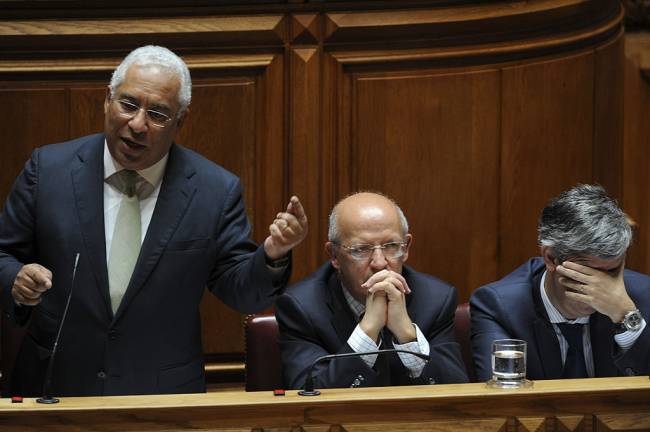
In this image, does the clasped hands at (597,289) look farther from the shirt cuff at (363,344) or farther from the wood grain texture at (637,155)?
the wood grain texture at (637,155)

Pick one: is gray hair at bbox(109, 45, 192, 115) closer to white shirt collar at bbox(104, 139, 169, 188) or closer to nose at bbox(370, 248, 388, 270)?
white shirt collar at bbox(104, 139, 169, 188)

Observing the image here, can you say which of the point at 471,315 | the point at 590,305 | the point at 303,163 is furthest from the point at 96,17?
the point at 590,305

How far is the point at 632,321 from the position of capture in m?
2.00

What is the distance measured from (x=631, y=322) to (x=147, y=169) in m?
0.82

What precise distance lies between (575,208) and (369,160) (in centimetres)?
75

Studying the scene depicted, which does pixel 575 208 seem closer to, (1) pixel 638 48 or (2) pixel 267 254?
(2) pixel 267 254

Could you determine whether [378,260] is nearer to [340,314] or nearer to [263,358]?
[340,314]

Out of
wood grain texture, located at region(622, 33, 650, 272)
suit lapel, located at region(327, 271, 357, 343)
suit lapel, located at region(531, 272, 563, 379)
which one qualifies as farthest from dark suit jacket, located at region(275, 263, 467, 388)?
wood grain texture, located at region(622, 33, 650, 272)

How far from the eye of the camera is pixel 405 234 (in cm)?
201

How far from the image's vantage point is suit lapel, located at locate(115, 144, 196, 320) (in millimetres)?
1973

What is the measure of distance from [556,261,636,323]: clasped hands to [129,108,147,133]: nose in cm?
69

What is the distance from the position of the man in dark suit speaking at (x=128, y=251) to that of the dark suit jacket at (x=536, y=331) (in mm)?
346

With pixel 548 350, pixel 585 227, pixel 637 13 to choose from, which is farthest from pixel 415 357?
pixel 637 13

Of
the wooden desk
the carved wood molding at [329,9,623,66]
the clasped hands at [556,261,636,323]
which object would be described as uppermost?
the carved wood molding at [329,9,623,66]
